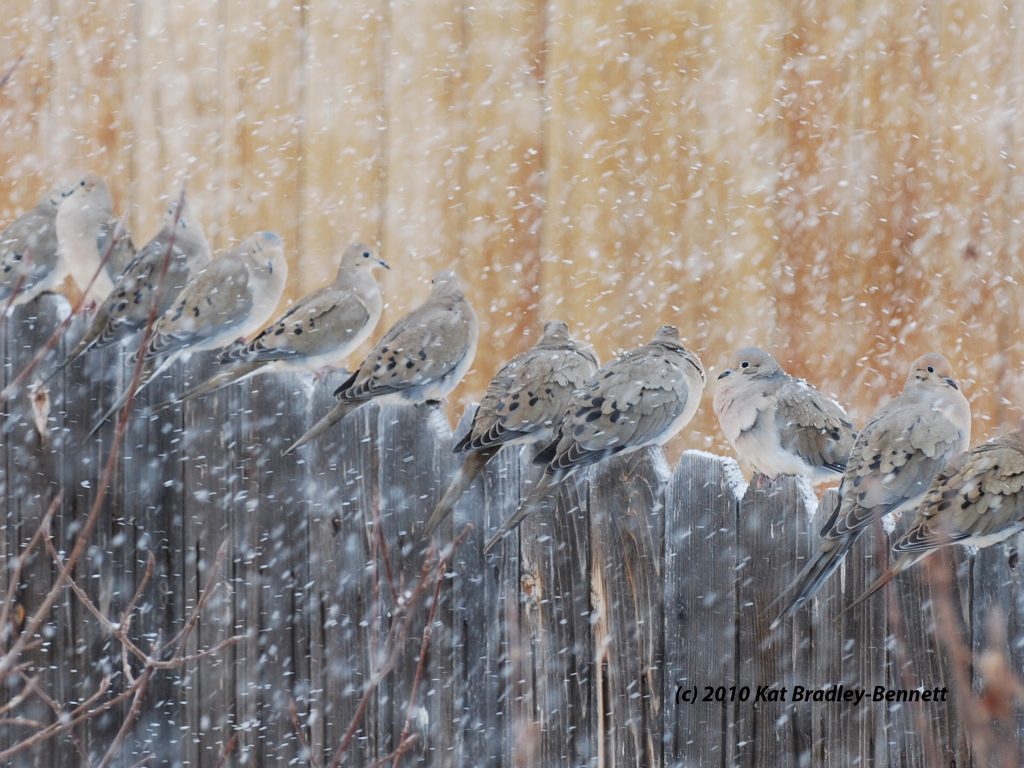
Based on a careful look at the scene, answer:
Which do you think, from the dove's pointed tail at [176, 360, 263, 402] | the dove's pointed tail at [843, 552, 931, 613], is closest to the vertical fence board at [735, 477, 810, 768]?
the dove's pointed tail at [843, 552, 931, 613]

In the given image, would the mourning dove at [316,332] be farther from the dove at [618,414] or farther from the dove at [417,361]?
the dove at [618,414]

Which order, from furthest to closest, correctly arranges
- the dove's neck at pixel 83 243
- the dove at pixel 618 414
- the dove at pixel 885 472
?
the dove's neck at pixel 83 243 < the dove at pixel 618 414 < the dove at pixel 885 472

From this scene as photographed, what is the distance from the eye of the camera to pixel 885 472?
2811 millimetres

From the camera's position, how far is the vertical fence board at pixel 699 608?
2.99 m

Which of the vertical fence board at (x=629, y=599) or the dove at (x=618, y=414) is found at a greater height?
the dove at (x=618, y=414)

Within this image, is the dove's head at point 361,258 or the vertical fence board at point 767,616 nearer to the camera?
the vertical fence board at point 767,616

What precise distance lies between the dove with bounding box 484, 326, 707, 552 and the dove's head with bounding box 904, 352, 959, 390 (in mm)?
548

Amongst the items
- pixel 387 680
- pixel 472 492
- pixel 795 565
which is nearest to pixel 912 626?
pixel 795 565

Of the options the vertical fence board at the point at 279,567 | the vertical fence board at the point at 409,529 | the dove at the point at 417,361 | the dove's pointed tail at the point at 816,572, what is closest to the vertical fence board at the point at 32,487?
the vertical fence board at the point at 279,567

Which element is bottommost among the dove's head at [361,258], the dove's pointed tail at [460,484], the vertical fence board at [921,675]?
the vertical fence board at [921,675]

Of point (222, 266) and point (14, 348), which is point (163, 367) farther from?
point (14, 348)

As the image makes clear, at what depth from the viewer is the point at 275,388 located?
144 inches

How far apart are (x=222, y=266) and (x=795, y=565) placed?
6.73ft

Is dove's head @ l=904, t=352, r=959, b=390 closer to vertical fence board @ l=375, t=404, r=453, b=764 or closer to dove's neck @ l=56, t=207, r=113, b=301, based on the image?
vertical fence board @ l=375, t=404, r=453, b=764
